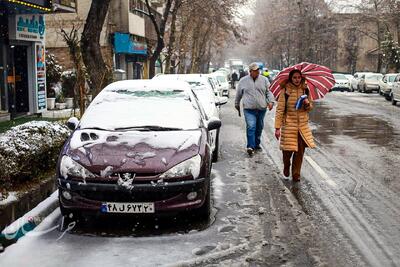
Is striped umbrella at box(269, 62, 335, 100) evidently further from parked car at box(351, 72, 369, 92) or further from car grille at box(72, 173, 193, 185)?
parked car at box(351, 72, 369, 92)

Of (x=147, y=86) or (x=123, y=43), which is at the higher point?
(x=123, y=43)

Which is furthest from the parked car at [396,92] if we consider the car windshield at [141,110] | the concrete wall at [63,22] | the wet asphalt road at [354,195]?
the car windshield at [141,110]

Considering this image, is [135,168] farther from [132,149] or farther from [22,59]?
[22,59]

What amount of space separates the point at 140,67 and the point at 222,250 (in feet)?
137

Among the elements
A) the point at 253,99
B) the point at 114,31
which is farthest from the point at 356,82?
the point at 253,99

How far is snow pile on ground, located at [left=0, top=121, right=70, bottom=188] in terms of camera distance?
6195mm

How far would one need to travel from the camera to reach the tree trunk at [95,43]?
12836 mm

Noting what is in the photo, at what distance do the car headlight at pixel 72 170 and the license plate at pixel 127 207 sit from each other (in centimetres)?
35

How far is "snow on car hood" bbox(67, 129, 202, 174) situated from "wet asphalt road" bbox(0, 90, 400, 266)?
696 mm

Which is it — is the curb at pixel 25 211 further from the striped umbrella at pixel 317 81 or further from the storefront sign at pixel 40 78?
the storefront sign at pixel 40 78

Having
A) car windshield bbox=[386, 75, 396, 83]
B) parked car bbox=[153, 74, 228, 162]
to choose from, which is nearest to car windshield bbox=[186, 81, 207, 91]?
parked car bbox=[153, 74, 228, 162]

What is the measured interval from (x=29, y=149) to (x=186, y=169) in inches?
85.2

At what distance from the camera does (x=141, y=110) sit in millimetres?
7047

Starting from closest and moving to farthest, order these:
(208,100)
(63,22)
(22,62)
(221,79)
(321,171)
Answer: (321,171), (208,100), (22,62), (63,22), (221,79)
